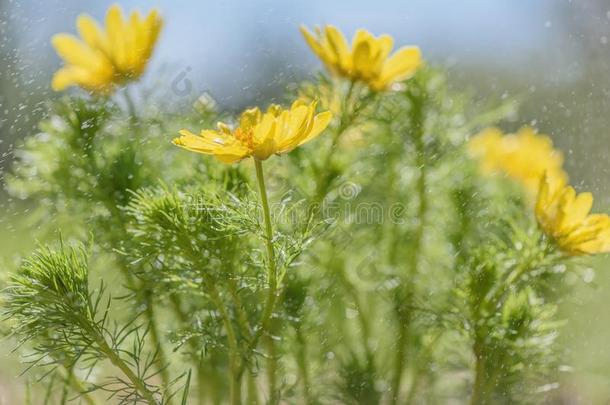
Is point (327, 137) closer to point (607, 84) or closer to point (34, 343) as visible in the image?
point (34, 343)

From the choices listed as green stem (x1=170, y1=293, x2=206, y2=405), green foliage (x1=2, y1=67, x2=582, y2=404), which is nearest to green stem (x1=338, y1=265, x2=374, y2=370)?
green foliage (x1=2, y1=67, x2=582, y2=404)

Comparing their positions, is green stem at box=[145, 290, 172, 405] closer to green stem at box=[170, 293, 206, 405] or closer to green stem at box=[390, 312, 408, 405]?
green stem at box=[170, 293, 206, 405]

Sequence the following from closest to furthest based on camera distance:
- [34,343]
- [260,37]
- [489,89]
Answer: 1. [34,343]
2. [260,37]
3. [489,89]

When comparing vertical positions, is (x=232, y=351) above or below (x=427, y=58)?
below

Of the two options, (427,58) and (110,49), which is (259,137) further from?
(427,58)

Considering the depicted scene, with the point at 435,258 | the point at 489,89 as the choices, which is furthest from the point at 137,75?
the point at 489,89

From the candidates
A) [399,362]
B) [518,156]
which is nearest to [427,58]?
[518,156]
